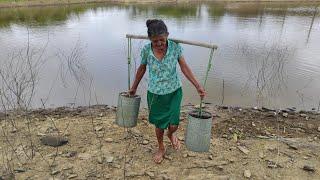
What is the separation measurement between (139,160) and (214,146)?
2.45 ft

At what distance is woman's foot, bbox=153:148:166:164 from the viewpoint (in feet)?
10.5

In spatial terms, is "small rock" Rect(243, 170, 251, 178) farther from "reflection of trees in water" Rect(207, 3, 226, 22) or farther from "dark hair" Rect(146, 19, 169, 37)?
"reflection of trees in water" Rect(207, 3, 226, 22)

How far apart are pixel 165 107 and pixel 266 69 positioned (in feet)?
14.1

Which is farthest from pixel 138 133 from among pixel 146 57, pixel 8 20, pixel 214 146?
pixel 8 20

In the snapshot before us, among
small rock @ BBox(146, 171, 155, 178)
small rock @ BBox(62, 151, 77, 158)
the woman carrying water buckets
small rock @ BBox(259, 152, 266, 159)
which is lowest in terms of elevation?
small rock @ BBox(62, 151, 77, 158)

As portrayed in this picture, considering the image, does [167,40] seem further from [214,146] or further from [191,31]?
[191,31]

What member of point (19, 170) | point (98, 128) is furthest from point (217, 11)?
point (19, 170)

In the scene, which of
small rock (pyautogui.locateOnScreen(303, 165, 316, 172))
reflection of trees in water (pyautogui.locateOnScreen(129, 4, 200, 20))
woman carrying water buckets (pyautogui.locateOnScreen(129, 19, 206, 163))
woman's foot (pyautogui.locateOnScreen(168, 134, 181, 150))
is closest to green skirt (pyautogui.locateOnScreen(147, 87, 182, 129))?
woman carrying water buckets (pyautogui.locateOnScreen(129, 19, 206, 163))

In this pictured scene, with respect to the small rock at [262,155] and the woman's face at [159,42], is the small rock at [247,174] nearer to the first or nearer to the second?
the small rock at [262,155]

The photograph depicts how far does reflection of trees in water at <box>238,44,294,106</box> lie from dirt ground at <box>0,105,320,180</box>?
1.53 meters

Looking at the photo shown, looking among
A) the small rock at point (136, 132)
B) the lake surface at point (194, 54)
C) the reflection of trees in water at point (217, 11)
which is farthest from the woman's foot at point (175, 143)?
the reflection of trees in water at point (217, 11)

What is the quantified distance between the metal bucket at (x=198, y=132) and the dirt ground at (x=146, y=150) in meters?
0.24

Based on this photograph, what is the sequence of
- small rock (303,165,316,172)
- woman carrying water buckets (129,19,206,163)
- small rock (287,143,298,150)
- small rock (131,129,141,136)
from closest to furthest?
woman carrying water buckets (129,19,206,163) < small rock (303,165,316,172) < small rock (287,143,298,150) < small rock (131,129,141,136)

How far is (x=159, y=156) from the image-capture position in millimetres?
3219
